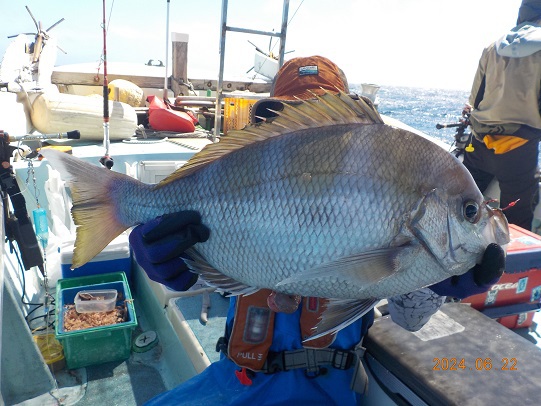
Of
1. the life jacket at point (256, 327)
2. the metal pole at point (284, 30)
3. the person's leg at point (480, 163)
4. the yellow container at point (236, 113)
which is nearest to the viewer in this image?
the life jacket at point (256, 327)

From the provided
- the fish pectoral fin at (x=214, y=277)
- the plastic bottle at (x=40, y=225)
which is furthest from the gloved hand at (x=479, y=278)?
the plastic bottle at (x=40, y=225)

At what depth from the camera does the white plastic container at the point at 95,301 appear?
2.86 meters

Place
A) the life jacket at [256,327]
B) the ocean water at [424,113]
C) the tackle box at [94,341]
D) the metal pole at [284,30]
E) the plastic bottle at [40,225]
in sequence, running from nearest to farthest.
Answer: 1. the life jacket at [256,327]
2. the tackle box at [94,341]
3. the plastic bottle at [40,225]
4. the metal pole at [284,30]
5. the ocean water at [424,113]

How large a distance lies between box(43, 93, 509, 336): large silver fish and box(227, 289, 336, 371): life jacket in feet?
1.34

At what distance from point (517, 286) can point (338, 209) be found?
73.6 inches

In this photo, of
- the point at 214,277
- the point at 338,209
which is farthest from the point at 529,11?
the point at 214,277

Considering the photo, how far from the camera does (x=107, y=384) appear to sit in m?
2.62

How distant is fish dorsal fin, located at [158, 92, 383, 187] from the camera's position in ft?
3.90

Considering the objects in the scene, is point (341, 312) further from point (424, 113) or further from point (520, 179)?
point (424, 113)

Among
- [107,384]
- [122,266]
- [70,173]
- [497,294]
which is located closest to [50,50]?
[122,266]

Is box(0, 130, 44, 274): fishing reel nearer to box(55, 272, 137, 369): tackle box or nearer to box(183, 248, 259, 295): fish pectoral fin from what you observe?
box(55, 272, 137, 369): tackle box

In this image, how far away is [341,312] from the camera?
3.82ft

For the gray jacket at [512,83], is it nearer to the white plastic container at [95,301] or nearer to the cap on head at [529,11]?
the cap on head at [529,11]

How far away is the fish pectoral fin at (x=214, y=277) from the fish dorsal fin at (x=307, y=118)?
0.91ft
